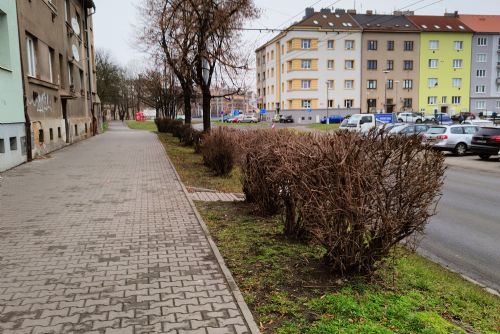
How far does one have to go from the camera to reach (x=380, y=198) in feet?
13.8

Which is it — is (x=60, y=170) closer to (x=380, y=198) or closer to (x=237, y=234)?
(x=237, y=234)

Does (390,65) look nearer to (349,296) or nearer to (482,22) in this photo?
(482,22)

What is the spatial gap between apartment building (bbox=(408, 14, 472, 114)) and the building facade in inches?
2670

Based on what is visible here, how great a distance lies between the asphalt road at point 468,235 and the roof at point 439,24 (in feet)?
221

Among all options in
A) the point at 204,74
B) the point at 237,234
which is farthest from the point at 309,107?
the point at 237,234

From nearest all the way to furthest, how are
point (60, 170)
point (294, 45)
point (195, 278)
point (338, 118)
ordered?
point (195, 278), point (60, 170), point (338, 118), point (294, 45)

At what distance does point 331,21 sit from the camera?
6962 centimetres

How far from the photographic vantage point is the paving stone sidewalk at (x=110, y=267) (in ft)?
12.2

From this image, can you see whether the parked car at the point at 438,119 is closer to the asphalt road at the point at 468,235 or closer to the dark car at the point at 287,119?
the dark car at the point at 287,119

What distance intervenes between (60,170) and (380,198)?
11.8 m

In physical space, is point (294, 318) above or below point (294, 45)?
below

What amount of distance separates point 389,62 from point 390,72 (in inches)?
59.2

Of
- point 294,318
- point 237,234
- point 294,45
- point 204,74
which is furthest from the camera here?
point 294,45

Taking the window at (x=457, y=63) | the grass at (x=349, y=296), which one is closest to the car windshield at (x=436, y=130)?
the grass at (x=349, y=296)
